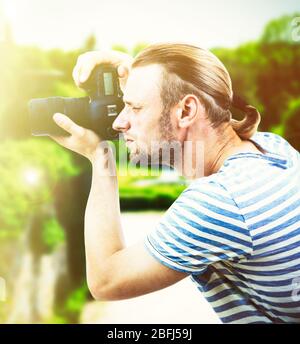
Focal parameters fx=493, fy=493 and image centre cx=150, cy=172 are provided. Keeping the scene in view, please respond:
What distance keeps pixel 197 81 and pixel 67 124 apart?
0.43 metres

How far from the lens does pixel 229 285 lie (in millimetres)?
1318

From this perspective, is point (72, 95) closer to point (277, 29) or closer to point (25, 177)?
point (25, 177)

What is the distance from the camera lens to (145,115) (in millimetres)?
1517

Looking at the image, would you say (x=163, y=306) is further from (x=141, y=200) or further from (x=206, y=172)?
(x=206, y=172)

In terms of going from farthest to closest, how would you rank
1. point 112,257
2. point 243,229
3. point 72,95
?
point 72,95 → point 112,257 → point 243,229

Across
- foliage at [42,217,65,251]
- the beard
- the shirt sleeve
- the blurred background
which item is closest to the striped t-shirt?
the shirt sleeve

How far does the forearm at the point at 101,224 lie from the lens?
1328 millimetres

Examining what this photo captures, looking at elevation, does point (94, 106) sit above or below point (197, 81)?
below

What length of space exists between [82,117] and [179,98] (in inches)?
13.6

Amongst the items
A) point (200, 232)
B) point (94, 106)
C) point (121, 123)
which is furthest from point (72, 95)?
point (200, 232)

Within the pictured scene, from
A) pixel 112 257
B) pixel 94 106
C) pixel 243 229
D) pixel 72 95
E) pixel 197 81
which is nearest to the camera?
pixel 243 229

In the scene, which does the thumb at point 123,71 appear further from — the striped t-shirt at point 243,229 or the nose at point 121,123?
the striped t-shirt at point 243,229

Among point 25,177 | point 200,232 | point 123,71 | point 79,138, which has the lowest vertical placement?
point 25,177
